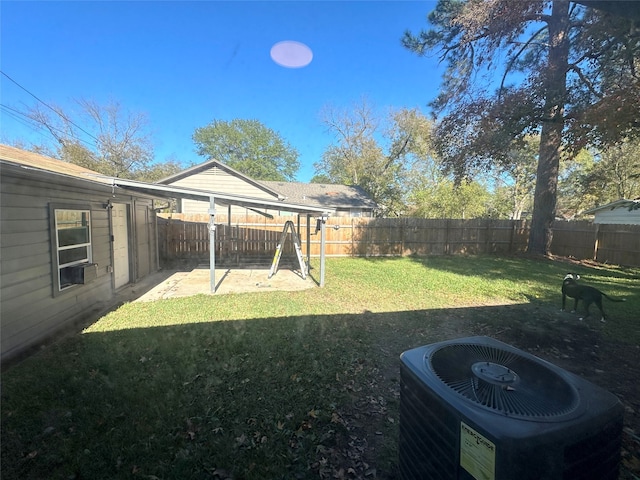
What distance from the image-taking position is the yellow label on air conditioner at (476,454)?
3.25ft

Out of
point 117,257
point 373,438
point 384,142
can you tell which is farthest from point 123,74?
point 384,142

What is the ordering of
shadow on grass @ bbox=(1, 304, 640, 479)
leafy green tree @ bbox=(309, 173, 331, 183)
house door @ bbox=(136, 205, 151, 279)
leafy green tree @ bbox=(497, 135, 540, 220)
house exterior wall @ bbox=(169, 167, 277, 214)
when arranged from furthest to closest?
leafy green tree @ bbox=(309, 173, 331, 183) < leafy green tree @ bbox=(497, 135, 540, 220) < house exterior wall @ bbox=(169, 167, 277, 214) < house door @ bbox=(136, 205, 151, 279) < shadow on grass @ bbox=(1, 304, 640, 479)

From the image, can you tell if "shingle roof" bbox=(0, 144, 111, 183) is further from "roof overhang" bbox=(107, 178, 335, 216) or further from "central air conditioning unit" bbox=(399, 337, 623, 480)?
"central air conditioning unit" bbox=(399, 337, 623, 480)

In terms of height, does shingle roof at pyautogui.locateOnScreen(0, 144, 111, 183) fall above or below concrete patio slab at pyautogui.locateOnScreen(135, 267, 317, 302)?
above

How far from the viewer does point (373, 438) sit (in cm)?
240

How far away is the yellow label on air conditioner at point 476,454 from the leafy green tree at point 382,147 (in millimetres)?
24438


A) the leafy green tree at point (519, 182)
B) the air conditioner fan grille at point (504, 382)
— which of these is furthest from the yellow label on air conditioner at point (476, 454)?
the leafy green tree at point (519, 182)

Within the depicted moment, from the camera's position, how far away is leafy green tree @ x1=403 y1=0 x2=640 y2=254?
6.04m

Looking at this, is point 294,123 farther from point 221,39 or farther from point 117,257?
point 117,257

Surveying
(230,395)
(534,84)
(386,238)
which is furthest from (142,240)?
(534,84)

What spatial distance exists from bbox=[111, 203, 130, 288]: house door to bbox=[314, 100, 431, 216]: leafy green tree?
67.2 ft

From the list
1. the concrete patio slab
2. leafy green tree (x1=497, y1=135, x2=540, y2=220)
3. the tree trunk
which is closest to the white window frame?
the concrete patio slab

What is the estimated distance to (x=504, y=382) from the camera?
4.21 feet

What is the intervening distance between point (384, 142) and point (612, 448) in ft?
83.9
